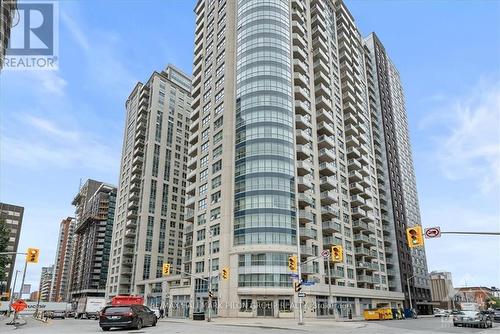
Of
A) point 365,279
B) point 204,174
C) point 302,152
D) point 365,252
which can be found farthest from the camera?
point 365,252

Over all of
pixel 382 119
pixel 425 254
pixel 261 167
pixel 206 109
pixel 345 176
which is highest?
pixel 382 119

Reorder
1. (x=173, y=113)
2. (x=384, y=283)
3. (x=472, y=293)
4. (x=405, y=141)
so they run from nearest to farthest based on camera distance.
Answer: (x=384, y=283) < (x=173, y=113) < (x=405, y=141) < (x=472, y=293)

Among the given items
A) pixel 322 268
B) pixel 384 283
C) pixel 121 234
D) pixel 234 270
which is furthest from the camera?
pixel 121 234

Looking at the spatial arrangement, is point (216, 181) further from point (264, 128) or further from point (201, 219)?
point (264, 128)

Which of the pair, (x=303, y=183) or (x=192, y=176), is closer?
(x=303, y=183)

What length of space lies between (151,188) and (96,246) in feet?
263

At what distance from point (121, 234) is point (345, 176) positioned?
6014 centimetres

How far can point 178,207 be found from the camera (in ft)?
341

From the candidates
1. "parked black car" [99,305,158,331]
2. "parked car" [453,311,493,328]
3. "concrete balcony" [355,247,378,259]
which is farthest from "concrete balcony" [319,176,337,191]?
"parked black car" [99,305,158,331]

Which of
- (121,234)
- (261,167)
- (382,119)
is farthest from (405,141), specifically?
(121,234)

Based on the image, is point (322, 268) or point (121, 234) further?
point (121, 234)

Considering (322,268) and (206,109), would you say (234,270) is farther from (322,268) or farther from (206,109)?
(206,109)

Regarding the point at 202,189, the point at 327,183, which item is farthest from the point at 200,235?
the point at 327,183

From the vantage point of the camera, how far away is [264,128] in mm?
60219
